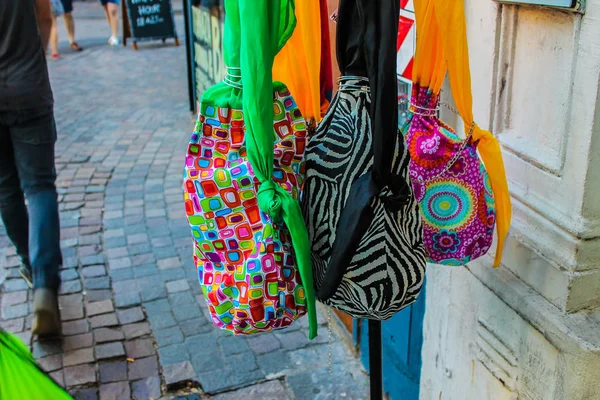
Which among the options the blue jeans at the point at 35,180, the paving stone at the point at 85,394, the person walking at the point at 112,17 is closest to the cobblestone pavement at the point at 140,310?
the paving stone at the point at 85,394

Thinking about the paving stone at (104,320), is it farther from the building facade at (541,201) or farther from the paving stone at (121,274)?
the building facade at (541,201)

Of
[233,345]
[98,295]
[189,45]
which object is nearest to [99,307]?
[98,295]

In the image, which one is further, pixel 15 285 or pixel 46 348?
pixel 15 285

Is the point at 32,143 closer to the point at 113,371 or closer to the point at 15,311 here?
the point at 15,311

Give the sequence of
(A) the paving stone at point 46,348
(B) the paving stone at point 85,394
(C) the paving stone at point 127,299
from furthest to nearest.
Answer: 1. (C) the paving stone at point 127,299
2. (A) the paving stone at point 46,348
3. (B) the paving stone at point 85,394

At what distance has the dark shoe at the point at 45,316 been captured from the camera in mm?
3598

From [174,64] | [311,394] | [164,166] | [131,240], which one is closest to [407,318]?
[311,394]

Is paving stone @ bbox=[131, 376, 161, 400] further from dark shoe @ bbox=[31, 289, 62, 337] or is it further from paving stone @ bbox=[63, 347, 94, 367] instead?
dark shoe @ bbox=[31, 289, 62, 337]

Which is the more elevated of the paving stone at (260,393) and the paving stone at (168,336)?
the paving stone at (168,336)

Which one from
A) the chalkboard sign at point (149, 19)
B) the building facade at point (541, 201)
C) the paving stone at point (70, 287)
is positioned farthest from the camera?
the chalkboard sign at point (149, 19)

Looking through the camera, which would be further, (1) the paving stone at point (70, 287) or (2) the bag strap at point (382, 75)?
(1) the paving stone at point (70, 287)

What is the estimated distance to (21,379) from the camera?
150 centimetres

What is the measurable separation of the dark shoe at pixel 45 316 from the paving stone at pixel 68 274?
0.76 m

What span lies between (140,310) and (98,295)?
0.37 meters
